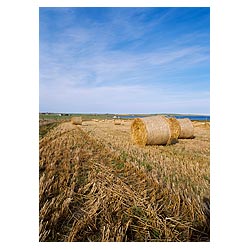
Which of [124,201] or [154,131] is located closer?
[124,201]

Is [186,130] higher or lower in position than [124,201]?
higher

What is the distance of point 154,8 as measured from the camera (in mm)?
2408

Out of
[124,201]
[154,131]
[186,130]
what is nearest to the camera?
[124,201]

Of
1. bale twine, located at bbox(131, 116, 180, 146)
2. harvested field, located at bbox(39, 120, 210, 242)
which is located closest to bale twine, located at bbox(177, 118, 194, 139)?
bale twine, located at bbox(131, 116, 180, 146)

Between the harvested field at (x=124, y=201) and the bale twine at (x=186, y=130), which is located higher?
the bale twine at (x=186, y=130)

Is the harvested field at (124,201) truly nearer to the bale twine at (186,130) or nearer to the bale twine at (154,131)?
the bale twine at (154,131)

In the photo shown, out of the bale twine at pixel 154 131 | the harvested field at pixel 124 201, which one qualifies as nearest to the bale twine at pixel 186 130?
the bale twine at pixel 154 131

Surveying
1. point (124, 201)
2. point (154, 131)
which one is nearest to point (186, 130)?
point (154, 131)

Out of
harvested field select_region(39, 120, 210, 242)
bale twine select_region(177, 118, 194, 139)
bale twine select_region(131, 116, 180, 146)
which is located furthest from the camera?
bale twine select_region(177, 118, 194, 139)

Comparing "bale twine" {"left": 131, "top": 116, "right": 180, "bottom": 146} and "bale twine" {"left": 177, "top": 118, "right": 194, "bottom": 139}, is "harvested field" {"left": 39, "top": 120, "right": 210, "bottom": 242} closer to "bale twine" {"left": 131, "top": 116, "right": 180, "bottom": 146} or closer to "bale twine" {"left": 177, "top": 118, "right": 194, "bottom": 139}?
"bale twine" {"left": 131, "top": 116, "right": 180, "bottom": 146}

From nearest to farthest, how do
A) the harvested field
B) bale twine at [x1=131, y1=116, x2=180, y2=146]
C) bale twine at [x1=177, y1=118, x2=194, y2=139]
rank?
the harvested field
bale twine at [x1=131, y1=116, x2=180, y2=146]
bale twine at [x1=177, y1=118, x2=194, y2=139]

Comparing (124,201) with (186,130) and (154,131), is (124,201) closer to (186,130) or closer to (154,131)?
(154,131)
